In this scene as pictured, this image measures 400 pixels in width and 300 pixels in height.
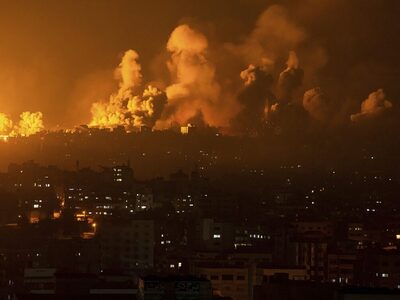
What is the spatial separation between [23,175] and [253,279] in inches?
594

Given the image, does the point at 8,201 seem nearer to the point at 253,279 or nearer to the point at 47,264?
the point at 47,264

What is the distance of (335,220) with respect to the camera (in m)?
36.7

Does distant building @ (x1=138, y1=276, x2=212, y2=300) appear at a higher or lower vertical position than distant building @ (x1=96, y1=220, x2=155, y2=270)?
lower

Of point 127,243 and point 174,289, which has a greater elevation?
point 127,243

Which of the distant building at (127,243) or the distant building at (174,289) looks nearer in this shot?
the distant building at (174,289)

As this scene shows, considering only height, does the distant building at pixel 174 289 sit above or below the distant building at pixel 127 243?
below

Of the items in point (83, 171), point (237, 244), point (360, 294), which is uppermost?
point (83, 171)

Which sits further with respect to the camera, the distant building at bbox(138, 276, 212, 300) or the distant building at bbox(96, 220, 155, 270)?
the distant building at bbox(96, 220, 155, 270)

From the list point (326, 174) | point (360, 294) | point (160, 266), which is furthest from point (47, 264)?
point (326, 174)

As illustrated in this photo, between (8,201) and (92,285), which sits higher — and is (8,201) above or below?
above

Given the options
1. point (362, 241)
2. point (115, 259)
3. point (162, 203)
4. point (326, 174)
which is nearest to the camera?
point (115, 259)

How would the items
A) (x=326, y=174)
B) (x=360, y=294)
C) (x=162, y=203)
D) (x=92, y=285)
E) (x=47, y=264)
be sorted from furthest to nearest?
(x=326, y=174) → (x=162, y=203) → (x=47, y=264) → (x=92, y=285) → (x=360, y=294)

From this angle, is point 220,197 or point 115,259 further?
point 220,197

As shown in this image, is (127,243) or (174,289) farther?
(127,243)
